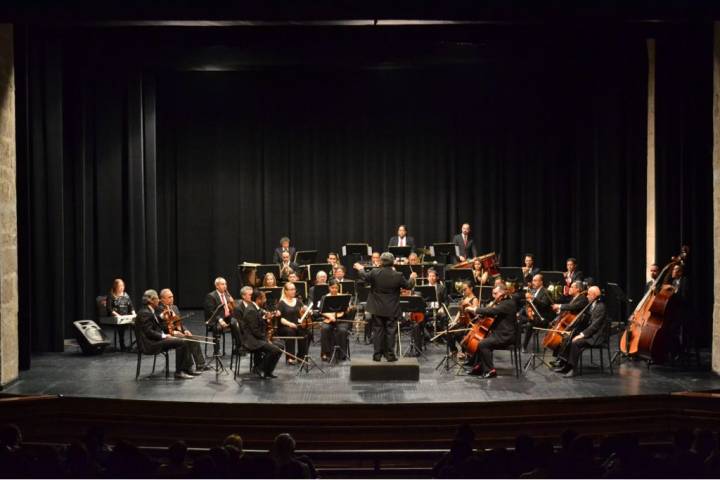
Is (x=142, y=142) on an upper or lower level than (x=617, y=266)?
upper

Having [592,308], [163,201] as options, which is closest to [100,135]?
[163,201]

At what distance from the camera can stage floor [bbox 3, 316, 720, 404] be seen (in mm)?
9961

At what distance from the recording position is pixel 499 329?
11.1 metres

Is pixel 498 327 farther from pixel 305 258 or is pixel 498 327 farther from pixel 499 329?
pixel 305 258

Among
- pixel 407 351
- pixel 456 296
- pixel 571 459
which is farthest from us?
pixel 456 296

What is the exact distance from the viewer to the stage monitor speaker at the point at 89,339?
12844mm

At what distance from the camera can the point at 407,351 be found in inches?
516

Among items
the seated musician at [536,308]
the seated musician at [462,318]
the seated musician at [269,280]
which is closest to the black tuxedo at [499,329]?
the seated musician at [462,318]

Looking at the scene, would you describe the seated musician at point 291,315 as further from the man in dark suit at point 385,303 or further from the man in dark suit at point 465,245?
the man in dark suit at point 465,245

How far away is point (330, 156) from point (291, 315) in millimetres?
6886

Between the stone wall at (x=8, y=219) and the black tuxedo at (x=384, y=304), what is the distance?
426 centimetres

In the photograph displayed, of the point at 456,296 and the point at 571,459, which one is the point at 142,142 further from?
the point at 571,459

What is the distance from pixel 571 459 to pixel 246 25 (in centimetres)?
667

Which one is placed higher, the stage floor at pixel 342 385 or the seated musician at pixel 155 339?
the seated musician at pixel 155 339
